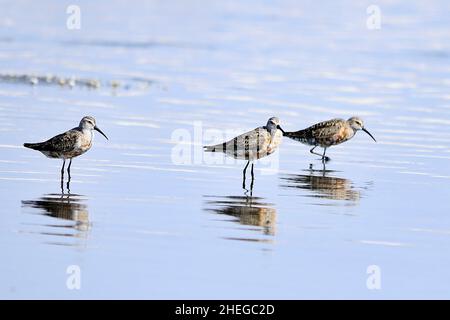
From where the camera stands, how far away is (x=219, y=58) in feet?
109

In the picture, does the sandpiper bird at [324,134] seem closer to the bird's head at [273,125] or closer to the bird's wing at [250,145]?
the bird's head at [273,125]

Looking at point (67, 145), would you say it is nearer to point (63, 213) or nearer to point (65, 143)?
point (65, 143)

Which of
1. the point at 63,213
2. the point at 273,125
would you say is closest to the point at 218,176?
the point at 273,125

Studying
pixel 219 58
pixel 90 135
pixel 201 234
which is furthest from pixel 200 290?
pixel 219 58

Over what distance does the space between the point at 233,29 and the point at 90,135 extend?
2640 cm

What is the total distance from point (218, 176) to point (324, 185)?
1627mm

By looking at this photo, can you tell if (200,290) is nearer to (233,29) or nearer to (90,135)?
(90,135)

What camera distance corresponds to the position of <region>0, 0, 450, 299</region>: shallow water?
35.9 feet

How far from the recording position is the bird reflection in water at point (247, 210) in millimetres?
13234

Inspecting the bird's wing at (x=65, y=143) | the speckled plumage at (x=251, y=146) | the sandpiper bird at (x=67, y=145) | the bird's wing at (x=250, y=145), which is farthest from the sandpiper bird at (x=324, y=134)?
the bird's wing at (x=65, y=143)

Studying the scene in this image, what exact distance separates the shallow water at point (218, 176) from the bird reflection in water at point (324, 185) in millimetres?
47

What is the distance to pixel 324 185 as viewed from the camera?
16.0 metres
